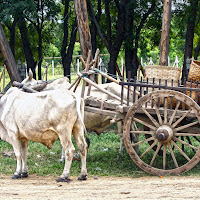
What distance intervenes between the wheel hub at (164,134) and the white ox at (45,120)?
4.49 feet

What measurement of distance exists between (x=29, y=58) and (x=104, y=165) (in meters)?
9.89

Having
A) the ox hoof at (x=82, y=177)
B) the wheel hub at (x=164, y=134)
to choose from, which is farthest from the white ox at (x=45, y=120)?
the wheel hub at (x=164, y=134)

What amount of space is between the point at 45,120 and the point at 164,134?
2.17 metres

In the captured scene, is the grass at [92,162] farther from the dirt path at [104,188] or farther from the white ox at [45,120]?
the white ox at [45,120]

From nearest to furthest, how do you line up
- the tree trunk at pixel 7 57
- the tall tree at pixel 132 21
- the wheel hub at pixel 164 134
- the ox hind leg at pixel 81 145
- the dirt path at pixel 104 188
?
1. the dirt path at pixel 104 188
2. the wheel hub at pixel 164 134
3. the ox hind leg at pixel 81 145
4. the tree trunk at pixel 7 57
5. the tall tree at pixel 132 21

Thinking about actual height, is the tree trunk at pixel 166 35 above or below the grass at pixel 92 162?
above

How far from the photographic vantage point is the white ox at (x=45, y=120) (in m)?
7.48

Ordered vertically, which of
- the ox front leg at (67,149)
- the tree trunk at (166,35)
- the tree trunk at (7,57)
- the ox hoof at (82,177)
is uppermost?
the tree trunk at (166,35)

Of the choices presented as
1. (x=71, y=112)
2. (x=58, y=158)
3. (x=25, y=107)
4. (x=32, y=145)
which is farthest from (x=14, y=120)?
(x=32, y=145)

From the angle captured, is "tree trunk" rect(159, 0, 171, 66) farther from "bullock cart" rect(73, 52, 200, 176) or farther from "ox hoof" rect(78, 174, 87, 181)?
"ox hoof" rect(78, 174, 87, 181)

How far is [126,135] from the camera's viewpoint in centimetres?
786

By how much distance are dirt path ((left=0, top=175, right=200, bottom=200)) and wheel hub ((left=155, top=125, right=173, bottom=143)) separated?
70 cm

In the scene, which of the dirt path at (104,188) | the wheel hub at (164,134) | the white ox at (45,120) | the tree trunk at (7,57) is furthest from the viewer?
the tree trunk at (7,57)

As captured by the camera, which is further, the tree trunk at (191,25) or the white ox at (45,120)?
the tree trunk at (191,25)
